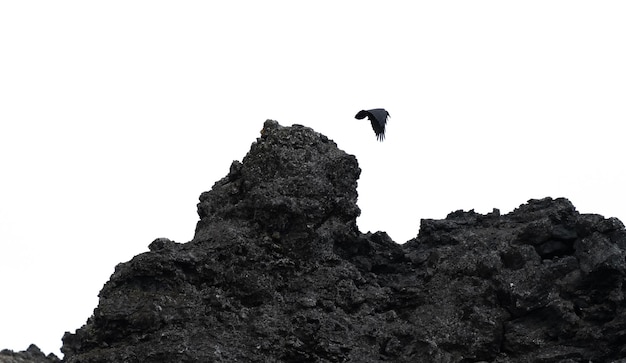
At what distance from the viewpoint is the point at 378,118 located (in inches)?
840

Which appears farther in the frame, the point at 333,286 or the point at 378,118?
the point at 378,118

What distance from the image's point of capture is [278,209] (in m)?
18.8

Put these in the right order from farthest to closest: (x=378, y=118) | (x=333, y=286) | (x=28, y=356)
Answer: (x=28, y=356)
(x=378, y=118)
(x=333, y=286)

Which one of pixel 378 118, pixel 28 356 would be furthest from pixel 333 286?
pixel 28 356

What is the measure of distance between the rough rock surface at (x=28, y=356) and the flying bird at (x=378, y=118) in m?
26.0

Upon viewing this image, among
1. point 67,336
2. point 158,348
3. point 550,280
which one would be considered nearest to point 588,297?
point 550,280

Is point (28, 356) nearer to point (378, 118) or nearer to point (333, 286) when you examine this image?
point (333, 286)

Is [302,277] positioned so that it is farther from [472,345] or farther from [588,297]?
[588,297]

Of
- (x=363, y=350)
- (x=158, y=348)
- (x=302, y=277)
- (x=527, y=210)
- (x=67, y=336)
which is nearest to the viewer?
(x=158, y=348)

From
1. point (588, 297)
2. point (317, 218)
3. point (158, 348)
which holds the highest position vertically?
point (317, 218)

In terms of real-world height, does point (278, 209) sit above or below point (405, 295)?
above

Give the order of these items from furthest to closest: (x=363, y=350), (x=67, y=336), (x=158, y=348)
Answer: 1. (x=67, y=336)
2. (x=363, y=350)
3. (x=158, y=348)

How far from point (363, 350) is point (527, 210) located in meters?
7.67

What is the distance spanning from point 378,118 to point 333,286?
5884 millimetres
